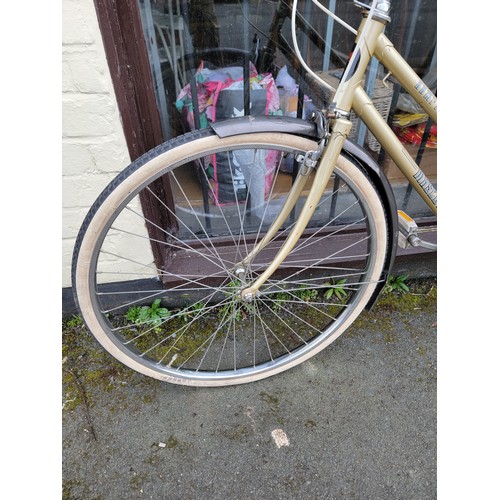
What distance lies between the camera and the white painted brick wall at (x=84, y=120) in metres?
1.35

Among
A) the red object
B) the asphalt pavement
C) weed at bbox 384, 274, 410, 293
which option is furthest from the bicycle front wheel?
the red object

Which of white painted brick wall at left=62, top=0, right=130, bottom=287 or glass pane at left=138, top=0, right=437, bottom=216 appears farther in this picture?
glass pane at left=138, top=0, right=437, bottom=216

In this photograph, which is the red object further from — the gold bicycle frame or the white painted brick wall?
the white painted brick wall

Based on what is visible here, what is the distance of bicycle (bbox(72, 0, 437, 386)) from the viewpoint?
4.05 feet

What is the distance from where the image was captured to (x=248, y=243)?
2.15m

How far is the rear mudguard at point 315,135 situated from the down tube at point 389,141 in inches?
3.0

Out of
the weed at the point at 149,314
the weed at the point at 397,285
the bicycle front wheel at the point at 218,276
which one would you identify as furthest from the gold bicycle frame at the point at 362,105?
the weed at the point at 397,285

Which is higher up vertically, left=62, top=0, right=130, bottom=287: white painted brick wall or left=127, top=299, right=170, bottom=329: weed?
left=62, top=0, right=130, bottom=287: white painted brick wall

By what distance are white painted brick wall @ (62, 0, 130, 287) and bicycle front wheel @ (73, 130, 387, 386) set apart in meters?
0.17

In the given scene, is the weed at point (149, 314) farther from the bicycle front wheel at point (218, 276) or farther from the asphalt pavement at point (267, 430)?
the asphalt pavement at point (267, 430)

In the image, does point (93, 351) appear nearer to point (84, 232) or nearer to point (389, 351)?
point (84, 232)

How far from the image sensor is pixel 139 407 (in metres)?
1.76

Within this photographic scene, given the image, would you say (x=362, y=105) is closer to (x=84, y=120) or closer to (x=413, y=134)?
(x=84, y=120)

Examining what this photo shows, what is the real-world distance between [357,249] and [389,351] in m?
0.56
